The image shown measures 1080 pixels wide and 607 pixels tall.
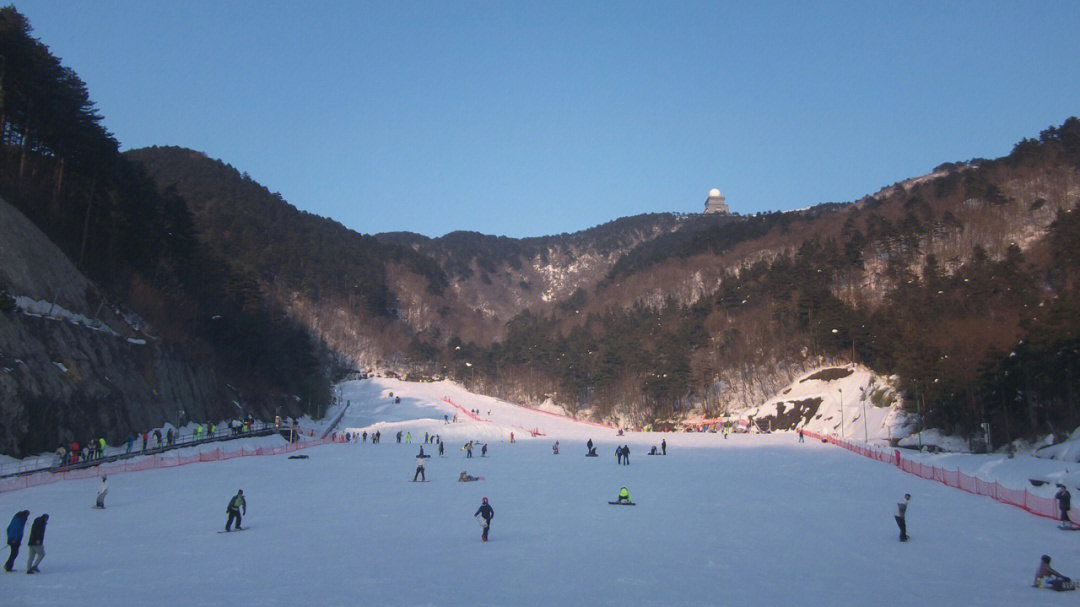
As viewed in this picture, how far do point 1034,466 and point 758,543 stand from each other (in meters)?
16.2

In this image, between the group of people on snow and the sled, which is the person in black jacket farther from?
the sled

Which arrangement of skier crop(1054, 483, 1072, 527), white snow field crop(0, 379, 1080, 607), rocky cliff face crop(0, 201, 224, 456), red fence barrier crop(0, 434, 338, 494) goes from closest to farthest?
1. white snow field crop(0, 379, 1080, 607)
2. skier crop(1054, 483, 1072, 527)
3. red fence barrier crop(0, 434, 338, 494)
4. rocky cliff face crop(0, 201, 224, 456)

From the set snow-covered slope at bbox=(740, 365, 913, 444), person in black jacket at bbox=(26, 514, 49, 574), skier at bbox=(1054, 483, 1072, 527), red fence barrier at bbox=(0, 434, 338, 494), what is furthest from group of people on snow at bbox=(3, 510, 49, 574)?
snow-covered slope at bbox=(740, 365, 913, 444)

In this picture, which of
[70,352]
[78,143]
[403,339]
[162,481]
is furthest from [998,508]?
[403,339]

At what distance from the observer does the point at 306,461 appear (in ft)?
107

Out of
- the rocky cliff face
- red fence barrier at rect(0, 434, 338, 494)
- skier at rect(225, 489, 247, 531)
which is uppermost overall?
the rocky cliff face

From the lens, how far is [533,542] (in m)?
14.6

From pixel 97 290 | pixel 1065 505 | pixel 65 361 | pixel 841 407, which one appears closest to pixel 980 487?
pixel 1065 505

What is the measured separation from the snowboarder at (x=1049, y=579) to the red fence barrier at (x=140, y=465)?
73.7 ft

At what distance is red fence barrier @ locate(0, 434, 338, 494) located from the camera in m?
19.9

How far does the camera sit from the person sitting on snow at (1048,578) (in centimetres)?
1046

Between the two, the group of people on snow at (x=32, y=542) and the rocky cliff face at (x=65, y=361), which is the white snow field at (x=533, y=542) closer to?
the group of people on snow at (x=32, y=542)

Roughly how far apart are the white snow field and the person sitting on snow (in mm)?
177

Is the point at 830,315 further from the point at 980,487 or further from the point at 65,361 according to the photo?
the point at 65,361
